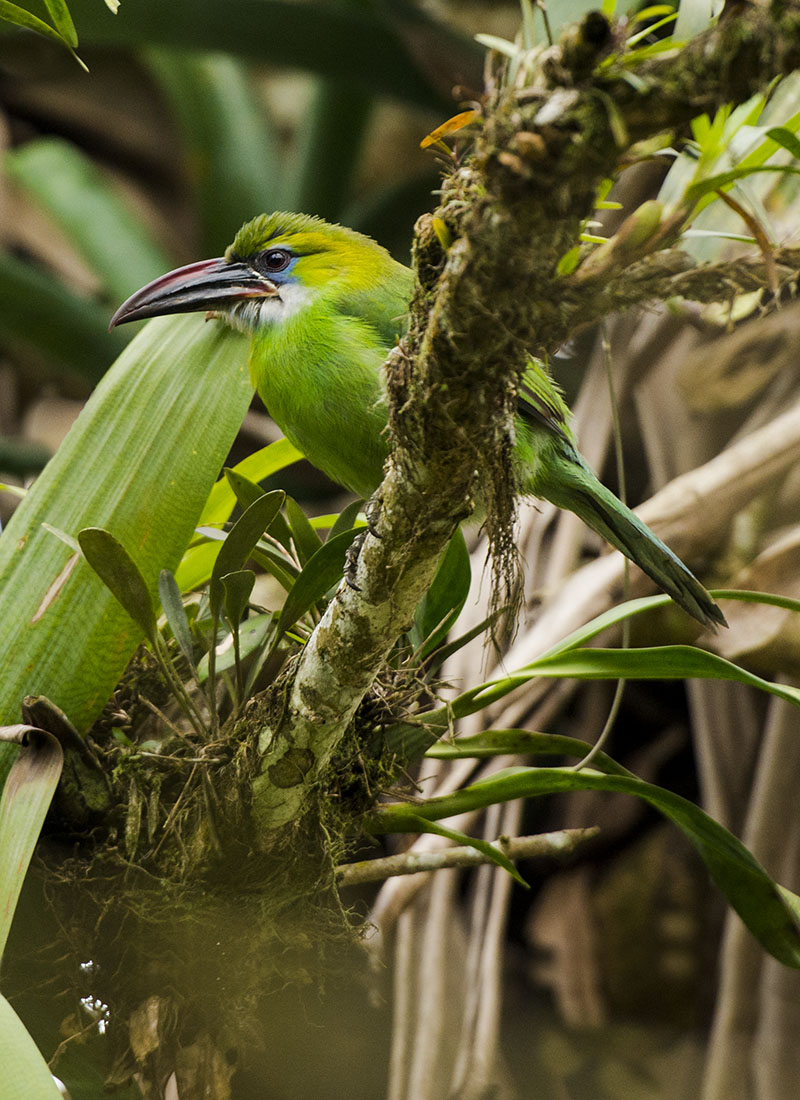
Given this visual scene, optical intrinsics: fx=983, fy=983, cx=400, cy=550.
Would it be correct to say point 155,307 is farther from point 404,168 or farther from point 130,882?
point 404,168

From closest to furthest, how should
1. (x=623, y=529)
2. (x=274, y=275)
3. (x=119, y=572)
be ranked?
(x=119, y=572)
(x=623, y=529)
(x=274, y=275)

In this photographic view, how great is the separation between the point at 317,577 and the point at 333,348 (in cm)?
45

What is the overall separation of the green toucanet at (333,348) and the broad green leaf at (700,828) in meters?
0.26

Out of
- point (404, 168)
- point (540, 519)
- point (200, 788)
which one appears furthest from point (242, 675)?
point (404, 168)

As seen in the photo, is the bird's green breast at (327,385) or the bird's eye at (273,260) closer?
the bird's green breast at (327,385)

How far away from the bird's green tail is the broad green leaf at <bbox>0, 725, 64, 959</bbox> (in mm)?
696

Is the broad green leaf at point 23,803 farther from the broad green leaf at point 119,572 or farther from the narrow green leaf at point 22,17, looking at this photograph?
the narrow green leaf at point 22,17

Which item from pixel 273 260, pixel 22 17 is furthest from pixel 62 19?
pixel 273 260

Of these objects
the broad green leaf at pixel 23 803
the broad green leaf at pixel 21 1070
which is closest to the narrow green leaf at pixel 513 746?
the broad green leaf at pixel 23 803

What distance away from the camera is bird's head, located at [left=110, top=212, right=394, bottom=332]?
1.41 meters

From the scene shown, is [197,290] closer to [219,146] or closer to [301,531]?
[301,531]

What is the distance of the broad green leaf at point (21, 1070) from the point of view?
70 centimetres

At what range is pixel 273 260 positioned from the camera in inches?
59.4

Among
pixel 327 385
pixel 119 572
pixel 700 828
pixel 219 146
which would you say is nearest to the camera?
pixel 119 572
